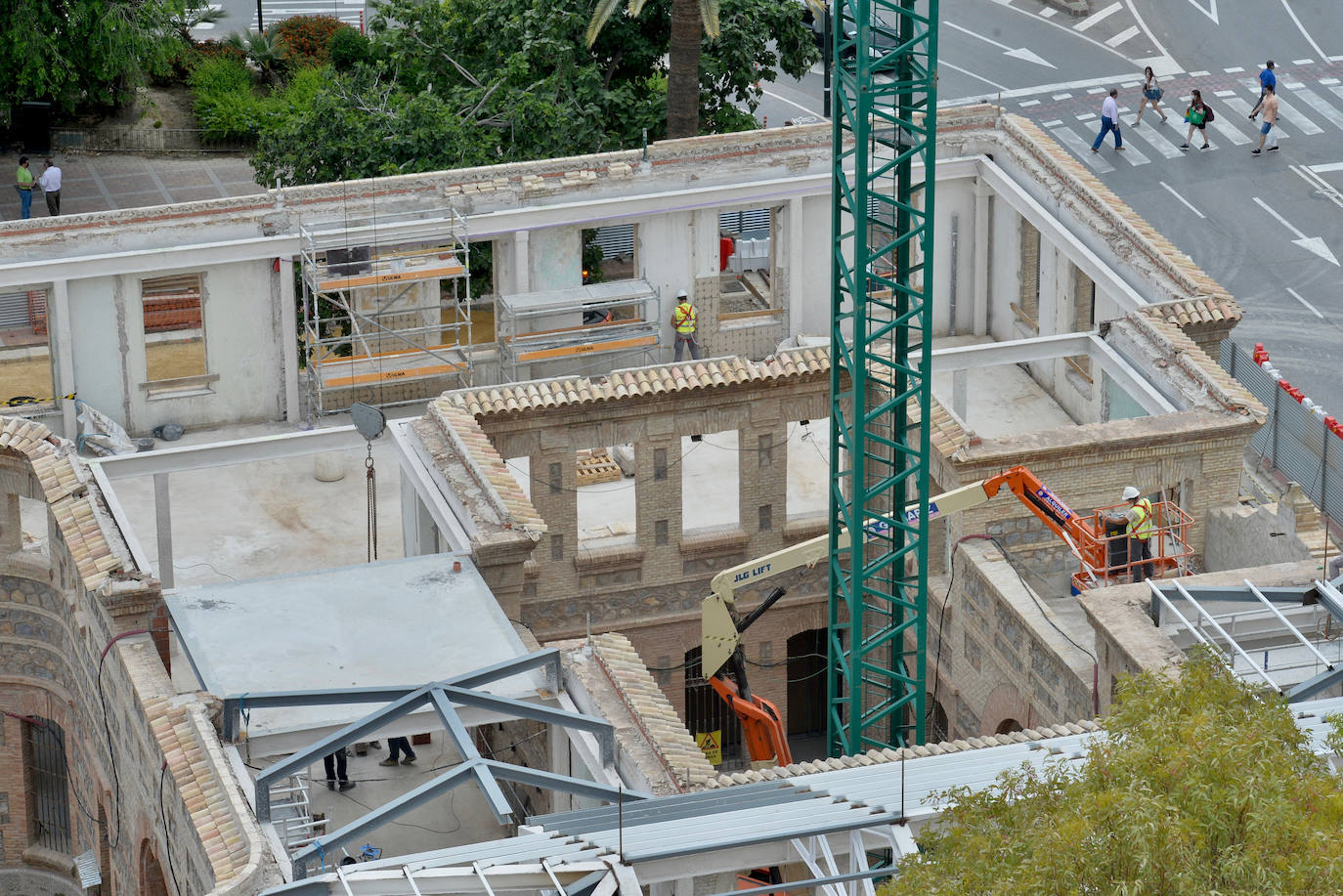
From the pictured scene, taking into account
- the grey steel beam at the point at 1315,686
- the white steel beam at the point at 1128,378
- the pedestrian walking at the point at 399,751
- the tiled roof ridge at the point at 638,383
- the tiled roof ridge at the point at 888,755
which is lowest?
the pedestrian walking at the point at 399,751

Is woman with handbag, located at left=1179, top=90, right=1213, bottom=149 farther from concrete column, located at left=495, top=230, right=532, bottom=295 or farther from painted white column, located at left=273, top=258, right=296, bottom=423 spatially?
painted white column, located at left=273, top=258, right=296, bottom=423

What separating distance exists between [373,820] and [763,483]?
15172mm

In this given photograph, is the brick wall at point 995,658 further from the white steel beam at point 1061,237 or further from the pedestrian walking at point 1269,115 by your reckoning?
the pedestrian walking at point 1269,115

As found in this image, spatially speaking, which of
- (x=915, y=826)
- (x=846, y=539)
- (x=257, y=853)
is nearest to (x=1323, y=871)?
(x=915, y=826)

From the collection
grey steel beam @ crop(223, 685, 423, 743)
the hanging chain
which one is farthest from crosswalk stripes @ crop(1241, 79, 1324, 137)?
grey steel beam @ crop(223, 685, 423, 743)

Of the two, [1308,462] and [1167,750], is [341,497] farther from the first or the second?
[1167,750]

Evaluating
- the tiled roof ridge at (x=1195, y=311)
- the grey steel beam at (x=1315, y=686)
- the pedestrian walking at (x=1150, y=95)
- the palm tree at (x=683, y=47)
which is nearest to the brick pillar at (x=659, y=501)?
the tiled roof ridge at (x=1195, y=311)

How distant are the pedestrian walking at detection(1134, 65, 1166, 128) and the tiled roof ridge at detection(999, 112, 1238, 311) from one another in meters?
13.6

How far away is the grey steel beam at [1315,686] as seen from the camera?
34.6m

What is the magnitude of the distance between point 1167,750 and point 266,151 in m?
33.7

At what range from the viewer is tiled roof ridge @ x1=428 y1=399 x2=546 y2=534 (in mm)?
40438

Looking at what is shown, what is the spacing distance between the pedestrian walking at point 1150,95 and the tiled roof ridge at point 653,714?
32.3 meters

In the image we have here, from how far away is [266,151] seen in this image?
2243 inches

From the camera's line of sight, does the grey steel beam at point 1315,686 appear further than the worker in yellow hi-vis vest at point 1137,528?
No
